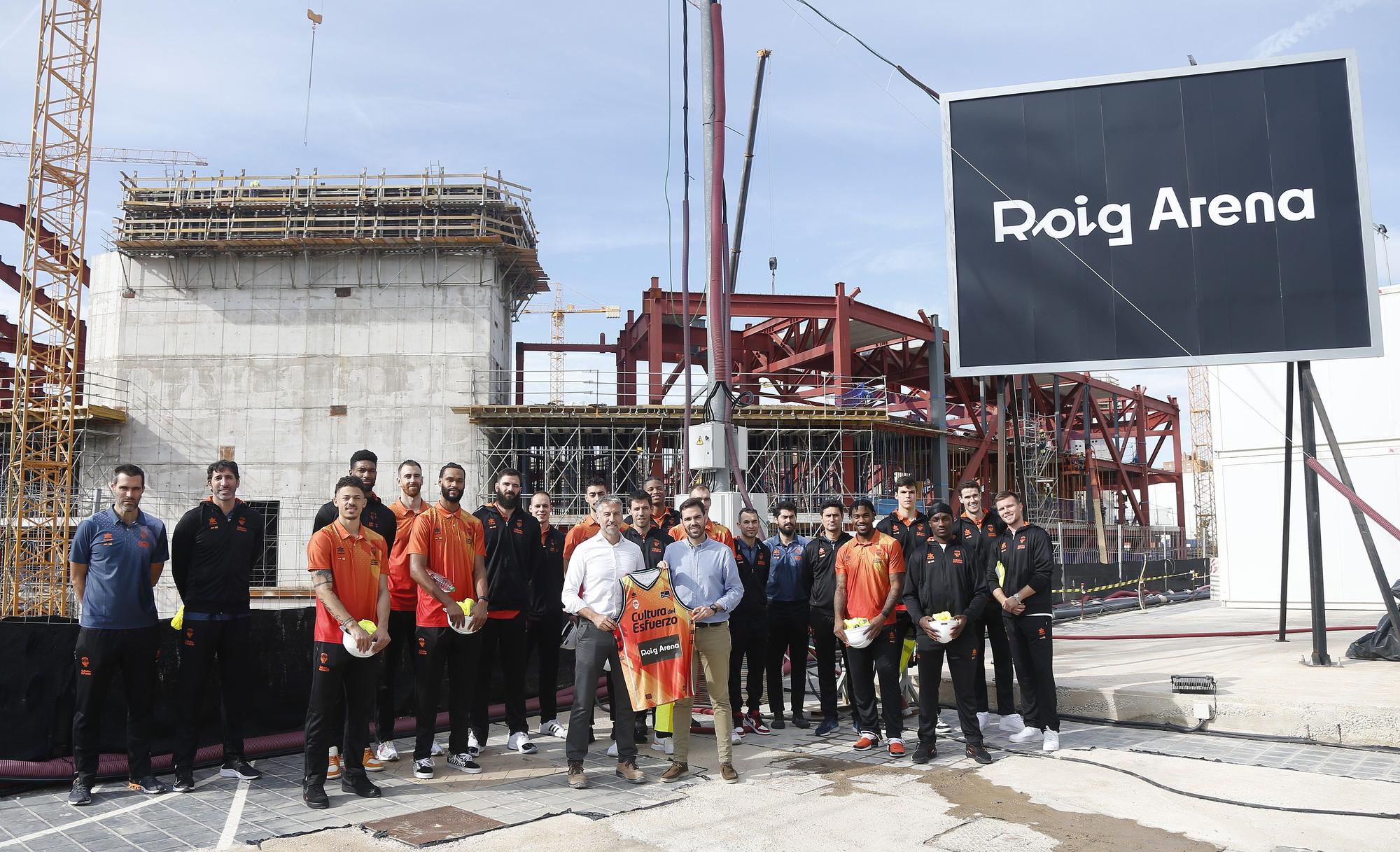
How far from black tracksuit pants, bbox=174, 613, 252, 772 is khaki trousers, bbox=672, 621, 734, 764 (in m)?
2.96

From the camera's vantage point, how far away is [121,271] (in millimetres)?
32219

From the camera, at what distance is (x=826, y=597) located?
8.08 meters

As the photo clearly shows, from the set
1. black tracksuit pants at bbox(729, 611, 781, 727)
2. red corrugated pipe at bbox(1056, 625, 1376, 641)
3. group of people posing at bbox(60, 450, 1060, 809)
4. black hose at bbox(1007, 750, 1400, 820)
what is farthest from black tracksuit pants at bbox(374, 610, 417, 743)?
red corrugated pipe at bbox(1056, 625, 1376, 641)

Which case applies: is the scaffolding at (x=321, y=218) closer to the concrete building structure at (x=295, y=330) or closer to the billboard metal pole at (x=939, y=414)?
the concrete building structure at (x=295, y=330)

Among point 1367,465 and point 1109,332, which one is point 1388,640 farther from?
point 1367,465

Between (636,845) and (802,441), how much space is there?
93.7 feet

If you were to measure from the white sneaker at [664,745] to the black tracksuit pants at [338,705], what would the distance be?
2194 mm

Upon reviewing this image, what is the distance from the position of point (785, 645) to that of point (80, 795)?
529cm

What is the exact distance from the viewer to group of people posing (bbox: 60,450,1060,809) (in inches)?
237

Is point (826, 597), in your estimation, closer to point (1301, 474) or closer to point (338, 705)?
point (338, 705)

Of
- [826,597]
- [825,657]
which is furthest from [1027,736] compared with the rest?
[826,597]

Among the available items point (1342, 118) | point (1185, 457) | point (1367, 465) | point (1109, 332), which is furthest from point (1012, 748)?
point (1185, 457)

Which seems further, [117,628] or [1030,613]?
[1030,613]

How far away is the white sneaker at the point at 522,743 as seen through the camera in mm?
7234
